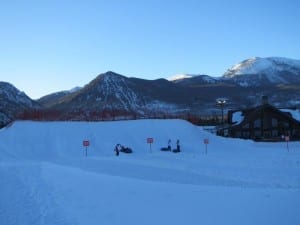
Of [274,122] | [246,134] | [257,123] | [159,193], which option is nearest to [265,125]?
[257,123]

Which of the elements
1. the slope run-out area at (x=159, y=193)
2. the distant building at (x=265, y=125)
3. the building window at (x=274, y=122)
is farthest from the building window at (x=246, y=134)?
the slope run-out area at (x=159, y=193)

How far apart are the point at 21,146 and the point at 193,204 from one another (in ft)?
124

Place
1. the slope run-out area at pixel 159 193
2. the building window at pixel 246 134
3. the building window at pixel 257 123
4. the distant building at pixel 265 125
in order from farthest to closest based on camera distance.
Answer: the building window at pixel 257 123 → the building window at pixel 246 134 → the distant building at pixel 265 125 → the slope run-out area at pixel 159 193

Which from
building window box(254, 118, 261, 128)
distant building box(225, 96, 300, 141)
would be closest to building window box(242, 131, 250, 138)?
distant building box(225, 96, 300, 141)

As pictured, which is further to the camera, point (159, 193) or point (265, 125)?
point (265, 125)

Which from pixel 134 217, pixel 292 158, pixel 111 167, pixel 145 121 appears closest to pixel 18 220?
pixel 134 217

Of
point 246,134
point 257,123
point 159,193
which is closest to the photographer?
point 159,193

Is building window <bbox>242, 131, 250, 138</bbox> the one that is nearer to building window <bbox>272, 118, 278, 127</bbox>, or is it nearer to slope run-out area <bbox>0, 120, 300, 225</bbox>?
building window <bbox>272, 118, 278, 127</bbox>

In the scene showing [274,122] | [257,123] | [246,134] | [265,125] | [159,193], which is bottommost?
[159,193]

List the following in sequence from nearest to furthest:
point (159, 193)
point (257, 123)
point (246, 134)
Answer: point (159, 193), point (246, 134), point (257, 123)

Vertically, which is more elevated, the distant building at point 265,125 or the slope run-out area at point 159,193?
the distant building at point 265,125

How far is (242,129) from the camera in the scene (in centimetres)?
6312

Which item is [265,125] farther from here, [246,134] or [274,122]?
[246,134]

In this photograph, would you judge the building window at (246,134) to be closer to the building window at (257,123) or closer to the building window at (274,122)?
the building window at (257,123)
